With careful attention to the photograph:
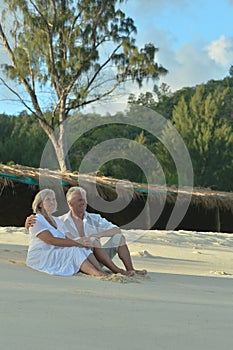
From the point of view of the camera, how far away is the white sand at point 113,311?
8.23 ft

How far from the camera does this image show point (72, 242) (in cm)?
501

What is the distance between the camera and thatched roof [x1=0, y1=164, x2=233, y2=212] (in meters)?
11.0

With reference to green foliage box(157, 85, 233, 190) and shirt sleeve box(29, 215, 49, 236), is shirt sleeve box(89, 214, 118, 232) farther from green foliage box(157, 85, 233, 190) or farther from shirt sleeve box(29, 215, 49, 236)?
green foliage box(157, 85, 233, 190)

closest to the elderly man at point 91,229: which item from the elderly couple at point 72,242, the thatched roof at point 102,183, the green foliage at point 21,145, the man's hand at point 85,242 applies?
the elderly couple at point 72,242

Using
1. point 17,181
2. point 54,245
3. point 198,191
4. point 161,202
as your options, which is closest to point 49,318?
point 54,245

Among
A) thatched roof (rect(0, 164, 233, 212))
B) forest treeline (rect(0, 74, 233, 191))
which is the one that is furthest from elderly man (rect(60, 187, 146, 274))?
forest treeline (rect(0, 74, 233, 191))

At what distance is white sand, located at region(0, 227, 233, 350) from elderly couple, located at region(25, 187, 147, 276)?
0.50 feet

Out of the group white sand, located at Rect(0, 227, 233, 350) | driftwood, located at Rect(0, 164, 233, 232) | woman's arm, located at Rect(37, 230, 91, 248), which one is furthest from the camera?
driftwood, located at Rect(0, 164, 233, 232)

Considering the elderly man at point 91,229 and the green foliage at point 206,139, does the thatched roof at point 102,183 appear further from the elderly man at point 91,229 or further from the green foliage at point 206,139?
the green foliage at point 206,139

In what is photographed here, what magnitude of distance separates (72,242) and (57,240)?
0.45 feet

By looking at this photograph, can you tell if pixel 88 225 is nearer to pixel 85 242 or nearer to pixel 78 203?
pixel 78 203

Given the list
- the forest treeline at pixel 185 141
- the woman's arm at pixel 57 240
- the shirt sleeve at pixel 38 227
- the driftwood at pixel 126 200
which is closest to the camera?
the woman's arm at pixel 57 240

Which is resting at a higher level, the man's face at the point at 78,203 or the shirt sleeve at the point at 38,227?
the man's face at the point at 78,203

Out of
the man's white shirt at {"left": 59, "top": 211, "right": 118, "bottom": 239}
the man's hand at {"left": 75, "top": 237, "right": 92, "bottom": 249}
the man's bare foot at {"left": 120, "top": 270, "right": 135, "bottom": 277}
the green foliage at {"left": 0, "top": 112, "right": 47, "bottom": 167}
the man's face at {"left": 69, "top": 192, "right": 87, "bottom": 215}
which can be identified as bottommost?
the man's bare foot at {"left": 120, "top": 270, "right": 135, "bottom": 277}
